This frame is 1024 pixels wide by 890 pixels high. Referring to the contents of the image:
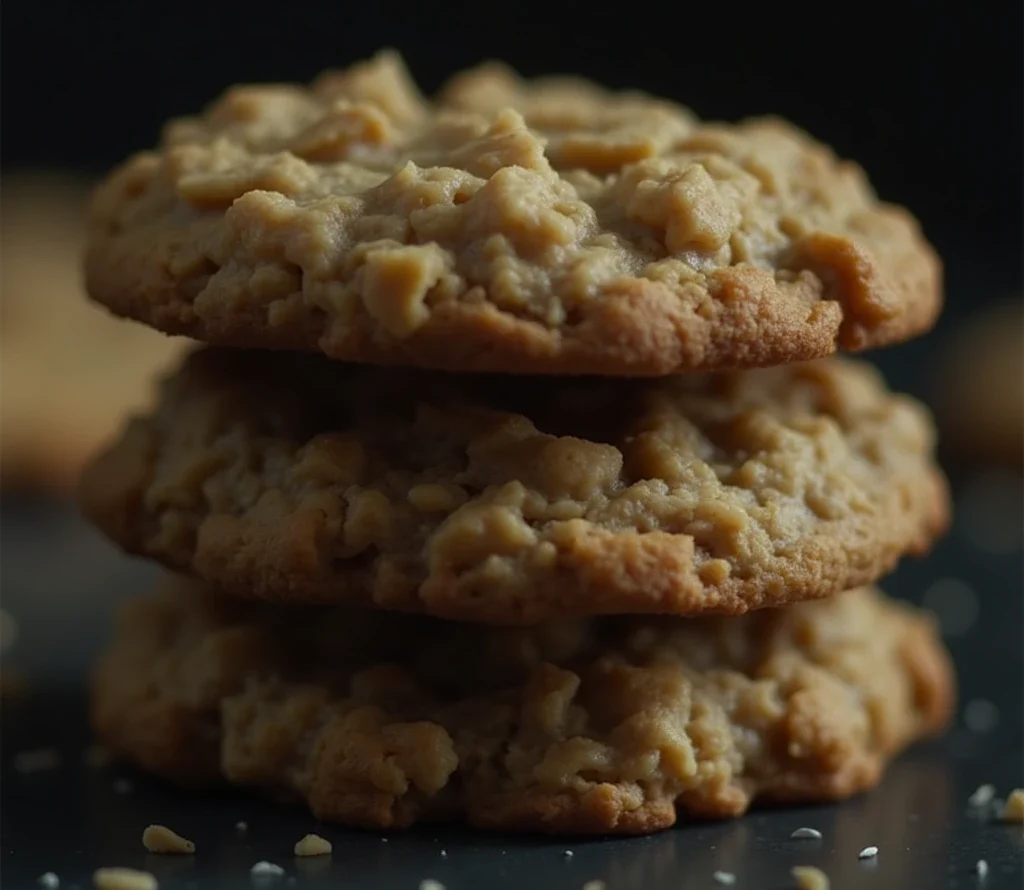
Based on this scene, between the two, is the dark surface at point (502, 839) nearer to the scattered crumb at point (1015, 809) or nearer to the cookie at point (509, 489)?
the scattered crumb at point (1015, 809)

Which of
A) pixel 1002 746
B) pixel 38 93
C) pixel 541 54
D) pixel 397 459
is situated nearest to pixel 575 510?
pixel 397 459

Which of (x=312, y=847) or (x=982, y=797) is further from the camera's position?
(x=982, y=797)

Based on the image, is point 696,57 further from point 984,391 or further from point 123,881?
point 123,881

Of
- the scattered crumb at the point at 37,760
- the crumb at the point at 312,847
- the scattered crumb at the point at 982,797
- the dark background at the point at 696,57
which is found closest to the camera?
the crumb at the point at 312,847

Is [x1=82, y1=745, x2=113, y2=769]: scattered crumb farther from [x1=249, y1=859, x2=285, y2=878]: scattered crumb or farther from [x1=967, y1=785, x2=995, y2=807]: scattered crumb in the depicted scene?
[x1=967, y1=785, x2=995, y2=807]: scattered crumb

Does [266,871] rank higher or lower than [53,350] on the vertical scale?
higher

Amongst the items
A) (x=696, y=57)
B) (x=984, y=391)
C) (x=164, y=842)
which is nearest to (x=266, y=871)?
(x=164, y=842)

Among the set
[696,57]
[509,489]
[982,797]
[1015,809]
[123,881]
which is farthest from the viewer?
[696,57]

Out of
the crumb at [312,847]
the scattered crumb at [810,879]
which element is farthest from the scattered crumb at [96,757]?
the scattered crumb at [810,879]
